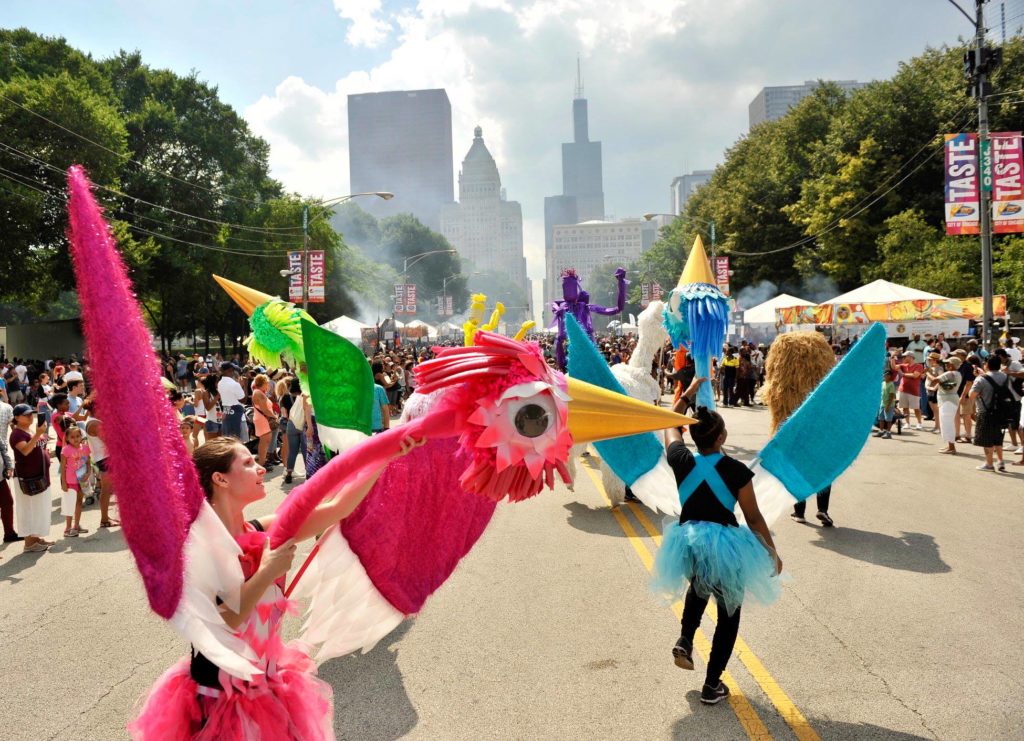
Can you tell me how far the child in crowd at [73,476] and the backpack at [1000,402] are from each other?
37.6ft

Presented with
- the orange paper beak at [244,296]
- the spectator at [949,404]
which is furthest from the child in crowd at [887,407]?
the orange paper beak at [244,296]

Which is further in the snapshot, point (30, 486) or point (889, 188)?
point (889, 188)

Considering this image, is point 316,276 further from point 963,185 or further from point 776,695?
point 776,695

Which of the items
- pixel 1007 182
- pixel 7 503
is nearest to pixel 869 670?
pixel 7 503

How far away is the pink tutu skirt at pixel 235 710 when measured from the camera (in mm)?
2193

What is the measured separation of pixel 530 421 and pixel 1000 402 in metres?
10.1

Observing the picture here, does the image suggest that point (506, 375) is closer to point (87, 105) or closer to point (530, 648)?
point (530, 648)

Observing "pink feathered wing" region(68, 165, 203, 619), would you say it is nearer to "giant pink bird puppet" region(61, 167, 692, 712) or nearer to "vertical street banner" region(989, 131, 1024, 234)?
"giant pink bird puppet" region(61, 167, 692, 712)

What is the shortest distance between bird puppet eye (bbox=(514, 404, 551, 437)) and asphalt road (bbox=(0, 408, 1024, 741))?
2248 mm

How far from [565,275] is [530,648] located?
8168 millimetres

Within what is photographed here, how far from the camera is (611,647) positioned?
4648mm

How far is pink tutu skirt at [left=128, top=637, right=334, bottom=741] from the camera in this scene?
219 cm

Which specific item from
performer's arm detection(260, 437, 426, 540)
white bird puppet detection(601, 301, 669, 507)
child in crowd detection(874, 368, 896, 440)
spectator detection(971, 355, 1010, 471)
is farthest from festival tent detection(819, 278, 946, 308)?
performer's arm detection(260, 437, 426, 540)

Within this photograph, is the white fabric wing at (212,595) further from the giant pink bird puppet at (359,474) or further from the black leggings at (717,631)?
the black leggings at (717,631)
